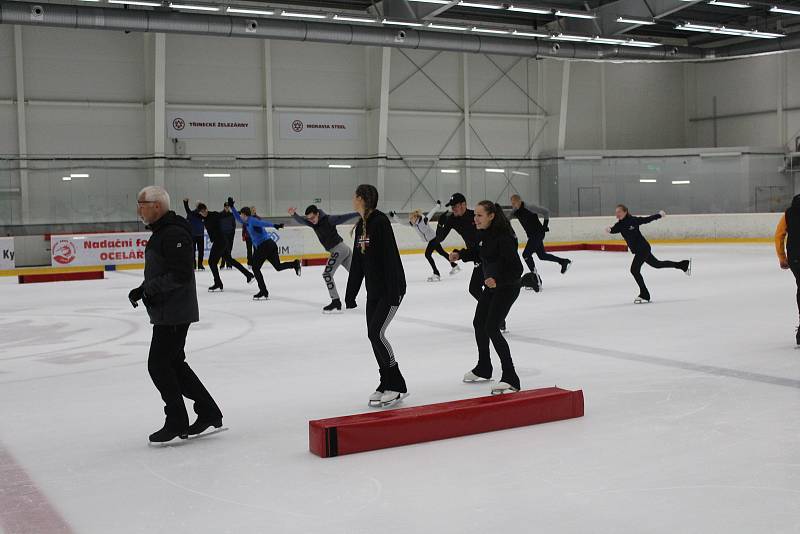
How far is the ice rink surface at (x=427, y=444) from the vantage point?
409 centimetres

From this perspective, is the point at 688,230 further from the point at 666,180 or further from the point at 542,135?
the point at 542,135

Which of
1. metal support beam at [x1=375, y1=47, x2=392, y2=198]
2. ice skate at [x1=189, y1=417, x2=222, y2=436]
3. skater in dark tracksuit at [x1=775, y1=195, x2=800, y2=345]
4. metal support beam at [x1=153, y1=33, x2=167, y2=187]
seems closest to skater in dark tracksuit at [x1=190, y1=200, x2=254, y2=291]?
skater in dark tracksuit at [x1=775, y1=195, x2=800, y2=345]

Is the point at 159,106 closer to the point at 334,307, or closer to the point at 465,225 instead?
the point at 334,307

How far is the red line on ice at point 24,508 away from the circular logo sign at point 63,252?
20.1 meters

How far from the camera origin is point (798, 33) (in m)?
32.7

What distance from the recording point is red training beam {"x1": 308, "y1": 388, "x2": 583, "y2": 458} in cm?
514

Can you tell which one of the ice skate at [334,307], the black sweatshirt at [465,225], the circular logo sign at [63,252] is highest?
the black sweatshirt at [465,225]

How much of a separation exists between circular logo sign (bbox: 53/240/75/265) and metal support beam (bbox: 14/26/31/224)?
14.0 ft

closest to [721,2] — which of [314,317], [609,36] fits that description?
[609,36]

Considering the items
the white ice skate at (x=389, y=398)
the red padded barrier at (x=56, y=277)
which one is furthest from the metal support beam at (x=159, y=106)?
the white ice skate at (x=389, y=398)

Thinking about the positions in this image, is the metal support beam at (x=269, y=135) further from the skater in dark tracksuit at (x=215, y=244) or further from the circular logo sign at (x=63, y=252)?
the skater in dark tracksuit at (x=215, y=244)

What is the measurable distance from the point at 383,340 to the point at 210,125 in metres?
25.1

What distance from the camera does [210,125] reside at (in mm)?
30141

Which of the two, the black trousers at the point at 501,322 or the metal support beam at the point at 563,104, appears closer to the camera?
the black trousers at the point at 501,322
